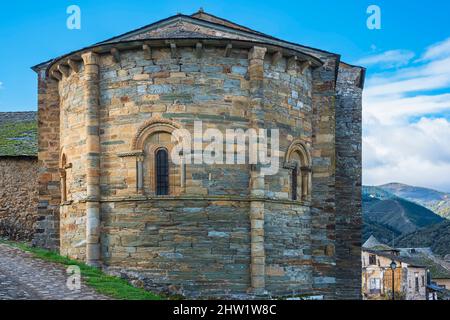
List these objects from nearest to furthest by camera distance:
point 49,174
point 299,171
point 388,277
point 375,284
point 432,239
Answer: point 299,171, point 49,174, point 388,277, point 375,284, point 432,239

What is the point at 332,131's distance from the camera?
17.6m

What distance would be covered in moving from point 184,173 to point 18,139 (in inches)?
384

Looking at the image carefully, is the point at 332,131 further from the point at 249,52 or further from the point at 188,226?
the point at 188,226

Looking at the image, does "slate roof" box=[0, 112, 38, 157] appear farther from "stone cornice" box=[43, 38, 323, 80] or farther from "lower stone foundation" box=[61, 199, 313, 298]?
"lower stone foundation" box=[61, 199, 313, 298]

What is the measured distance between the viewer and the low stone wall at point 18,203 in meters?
20.2

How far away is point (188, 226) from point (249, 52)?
4410mm

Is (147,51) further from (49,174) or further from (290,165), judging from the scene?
(49,174)

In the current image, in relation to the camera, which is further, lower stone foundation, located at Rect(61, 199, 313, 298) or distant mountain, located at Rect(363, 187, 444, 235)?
distant mountain, located at Rect(363, 187, 444, 235)

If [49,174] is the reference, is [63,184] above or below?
below

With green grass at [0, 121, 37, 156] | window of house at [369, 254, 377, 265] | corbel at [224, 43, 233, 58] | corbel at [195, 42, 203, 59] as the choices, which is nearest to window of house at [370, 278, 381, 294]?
window of house at [369, 254, 377, 265]

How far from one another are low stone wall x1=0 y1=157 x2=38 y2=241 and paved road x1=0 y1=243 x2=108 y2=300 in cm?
424

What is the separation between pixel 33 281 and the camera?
12.7m

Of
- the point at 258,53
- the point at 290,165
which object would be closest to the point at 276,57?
the point at 258,53

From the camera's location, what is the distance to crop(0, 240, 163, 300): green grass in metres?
12.5
